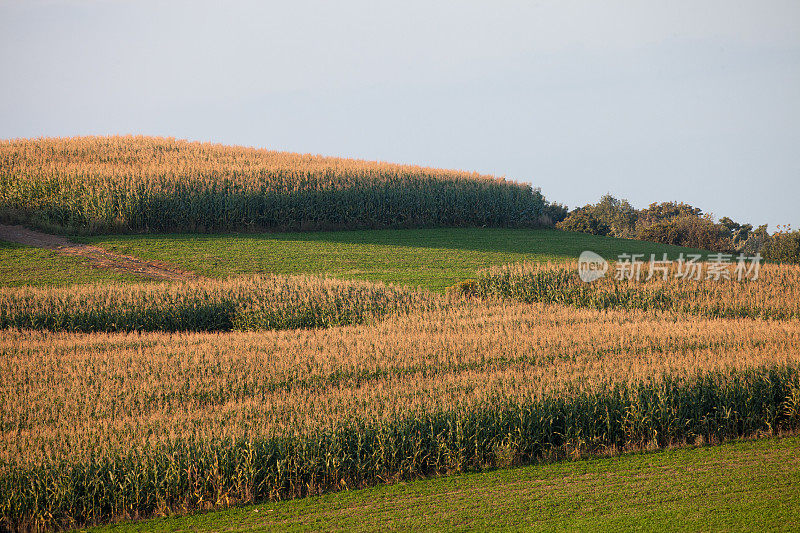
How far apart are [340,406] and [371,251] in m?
19.0

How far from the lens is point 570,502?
803 centimetres

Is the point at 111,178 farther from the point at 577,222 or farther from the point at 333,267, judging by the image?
the point at 577,222

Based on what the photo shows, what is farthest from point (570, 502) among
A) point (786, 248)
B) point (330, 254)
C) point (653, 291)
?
point (786, 248)

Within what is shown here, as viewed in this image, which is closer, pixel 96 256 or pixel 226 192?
pixel 96 256

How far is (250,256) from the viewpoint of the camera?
88.7 feet

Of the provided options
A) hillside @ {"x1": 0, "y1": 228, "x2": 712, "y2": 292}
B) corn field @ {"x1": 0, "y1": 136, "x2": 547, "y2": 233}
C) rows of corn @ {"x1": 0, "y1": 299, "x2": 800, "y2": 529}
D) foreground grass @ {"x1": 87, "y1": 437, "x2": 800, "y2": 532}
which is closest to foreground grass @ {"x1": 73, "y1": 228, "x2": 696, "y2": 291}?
hillside @ {"x1": 0, "y1": 228, "x2": 712, "y2": 292}

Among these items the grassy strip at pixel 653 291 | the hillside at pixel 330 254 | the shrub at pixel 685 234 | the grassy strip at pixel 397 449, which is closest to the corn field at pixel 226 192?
the hillside at pixel 330 254

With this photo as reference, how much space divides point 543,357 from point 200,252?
17.9 metres

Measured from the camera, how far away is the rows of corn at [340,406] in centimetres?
870

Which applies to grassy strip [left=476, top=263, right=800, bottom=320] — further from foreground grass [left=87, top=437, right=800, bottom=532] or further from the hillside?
foreground grass [left=87, top=437, right=800, bottom=532]

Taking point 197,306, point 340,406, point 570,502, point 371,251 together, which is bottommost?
point 570,502

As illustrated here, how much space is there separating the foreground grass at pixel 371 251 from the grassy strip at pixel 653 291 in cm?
206

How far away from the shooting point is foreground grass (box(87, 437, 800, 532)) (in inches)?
296

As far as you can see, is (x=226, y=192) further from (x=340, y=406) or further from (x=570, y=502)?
(x=570, y=502)
